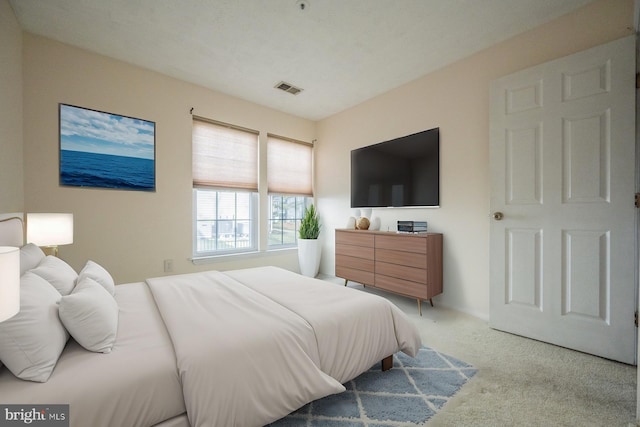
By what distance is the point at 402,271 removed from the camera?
3.00 m

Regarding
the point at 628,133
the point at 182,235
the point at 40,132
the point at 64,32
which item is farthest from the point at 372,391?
the point at 64,32

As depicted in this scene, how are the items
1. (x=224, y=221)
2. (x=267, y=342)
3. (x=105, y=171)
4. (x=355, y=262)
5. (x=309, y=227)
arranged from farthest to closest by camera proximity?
(x=309, y=227) → (x=224, y=221) → (x=355, y=262) → (x=105, y=171) → (x=267, y=342)

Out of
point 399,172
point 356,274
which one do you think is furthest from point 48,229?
point 399,172

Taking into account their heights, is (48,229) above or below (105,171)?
below

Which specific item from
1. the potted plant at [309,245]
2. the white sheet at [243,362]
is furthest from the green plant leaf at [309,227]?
→ the white sheet at [243,362]

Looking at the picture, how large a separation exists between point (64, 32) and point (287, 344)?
3362mm

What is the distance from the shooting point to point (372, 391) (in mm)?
1603

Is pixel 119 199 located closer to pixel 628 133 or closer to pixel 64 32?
pixel 64 32

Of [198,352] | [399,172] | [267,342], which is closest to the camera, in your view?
[198,352]

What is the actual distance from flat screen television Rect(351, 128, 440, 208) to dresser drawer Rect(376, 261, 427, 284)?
807mm

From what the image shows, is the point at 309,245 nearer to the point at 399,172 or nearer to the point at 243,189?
the point at 243,189

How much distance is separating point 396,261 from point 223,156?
8.73ft

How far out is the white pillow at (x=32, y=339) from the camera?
923 mm

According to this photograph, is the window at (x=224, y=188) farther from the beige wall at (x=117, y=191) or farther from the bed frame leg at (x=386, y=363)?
the bed frame leg at (x=386, y=363)
